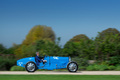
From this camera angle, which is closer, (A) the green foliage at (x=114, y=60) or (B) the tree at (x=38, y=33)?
(A) the green foliage at (x=114, y=60)

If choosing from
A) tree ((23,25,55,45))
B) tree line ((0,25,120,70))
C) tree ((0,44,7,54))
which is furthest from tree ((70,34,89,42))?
tree ((23,25,55,45))

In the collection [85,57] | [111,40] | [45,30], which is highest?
[45,30]

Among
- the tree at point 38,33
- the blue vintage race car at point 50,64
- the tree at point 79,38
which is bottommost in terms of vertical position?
the blue vintage race car at point 50,64

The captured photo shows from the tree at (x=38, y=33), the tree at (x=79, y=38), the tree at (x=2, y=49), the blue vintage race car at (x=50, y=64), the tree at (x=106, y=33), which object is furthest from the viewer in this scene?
the tree at (x=38, y=33)

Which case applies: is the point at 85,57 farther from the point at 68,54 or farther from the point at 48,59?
the point at 48,59

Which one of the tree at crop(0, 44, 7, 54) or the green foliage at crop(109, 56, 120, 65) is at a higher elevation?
the tree at crop(0, 44, 7, 54)

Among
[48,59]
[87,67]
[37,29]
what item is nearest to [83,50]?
[87,67]

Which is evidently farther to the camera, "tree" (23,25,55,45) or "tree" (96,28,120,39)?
"tree" (23,25,55,45)

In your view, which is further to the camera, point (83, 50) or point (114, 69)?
point (83, 50)

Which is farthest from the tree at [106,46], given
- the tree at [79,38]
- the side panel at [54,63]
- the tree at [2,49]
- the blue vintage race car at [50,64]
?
the tree at [2,49]

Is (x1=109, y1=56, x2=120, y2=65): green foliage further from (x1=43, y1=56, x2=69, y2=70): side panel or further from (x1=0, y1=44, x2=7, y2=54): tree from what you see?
(x1=0, y1=44, x2=7, y2=54): tree

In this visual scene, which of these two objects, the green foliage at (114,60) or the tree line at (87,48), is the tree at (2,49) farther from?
the green foliage at (114,60)

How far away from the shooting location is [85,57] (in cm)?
1672

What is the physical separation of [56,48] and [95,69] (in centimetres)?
394
